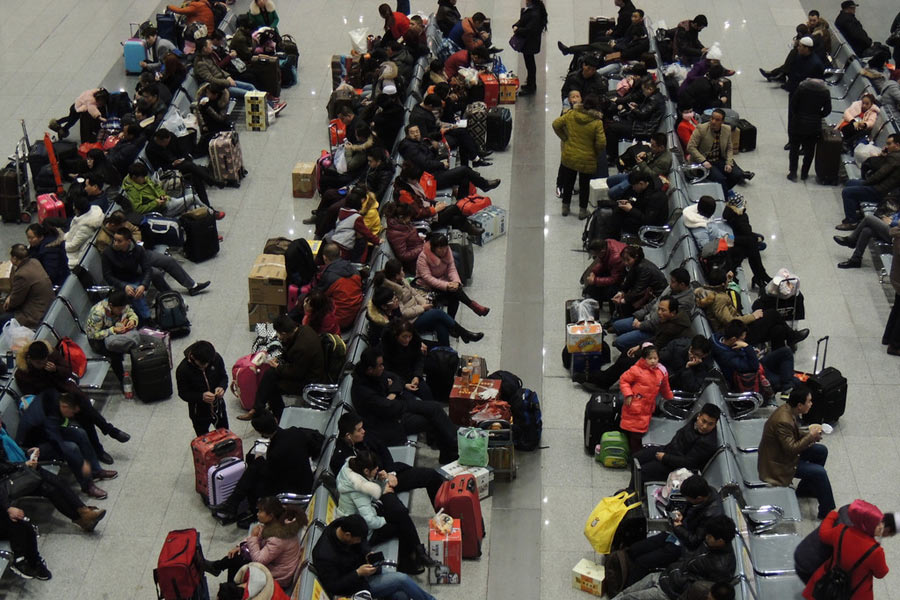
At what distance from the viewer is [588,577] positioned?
10852 millimetres

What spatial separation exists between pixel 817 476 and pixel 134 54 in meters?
14.7

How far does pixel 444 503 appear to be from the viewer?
11.3m

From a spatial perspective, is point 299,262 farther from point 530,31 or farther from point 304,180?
point 530,31

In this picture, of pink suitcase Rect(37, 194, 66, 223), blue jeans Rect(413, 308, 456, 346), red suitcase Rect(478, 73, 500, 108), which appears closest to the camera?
blue jeans Rect(413, 308, 456, 346)

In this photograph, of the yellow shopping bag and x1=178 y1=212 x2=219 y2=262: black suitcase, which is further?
x1=178 y1=212 x2=219 y2=262: black suitcase

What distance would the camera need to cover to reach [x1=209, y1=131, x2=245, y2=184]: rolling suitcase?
17.8 meters

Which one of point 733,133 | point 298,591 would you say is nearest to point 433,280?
point 298,591

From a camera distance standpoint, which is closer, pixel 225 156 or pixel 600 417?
pixel 600 417

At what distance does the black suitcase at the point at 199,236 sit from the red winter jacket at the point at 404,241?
8.12ft

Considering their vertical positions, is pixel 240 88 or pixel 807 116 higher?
pixel 807 116

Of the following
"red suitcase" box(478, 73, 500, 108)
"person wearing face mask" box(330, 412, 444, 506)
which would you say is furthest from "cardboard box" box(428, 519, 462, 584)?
"red suitcase" box(478, 73, 500, 108)

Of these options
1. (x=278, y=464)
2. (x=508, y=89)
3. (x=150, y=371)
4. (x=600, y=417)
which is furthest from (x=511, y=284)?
(x=508, y=89)

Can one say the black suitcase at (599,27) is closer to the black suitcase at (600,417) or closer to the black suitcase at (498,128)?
the black suitcase at (498,128)

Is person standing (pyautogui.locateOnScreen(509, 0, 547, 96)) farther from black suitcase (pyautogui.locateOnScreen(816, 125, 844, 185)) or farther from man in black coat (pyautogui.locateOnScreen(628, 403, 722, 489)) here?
man in black coat (pyautogui.locateOnScreen(628, 403, 722, 489))
